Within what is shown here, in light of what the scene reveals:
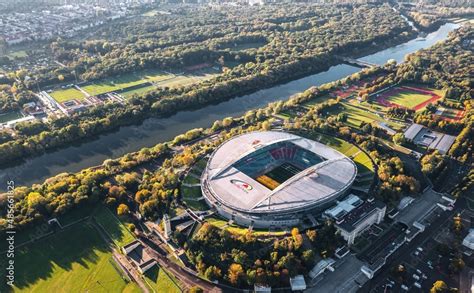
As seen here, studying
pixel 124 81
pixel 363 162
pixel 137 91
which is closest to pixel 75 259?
pixel 363 162

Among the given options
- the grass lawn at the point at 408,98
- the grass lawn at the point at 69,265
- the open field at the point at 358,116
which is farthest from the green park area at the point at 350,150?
the grass lawn at the point at 69,265

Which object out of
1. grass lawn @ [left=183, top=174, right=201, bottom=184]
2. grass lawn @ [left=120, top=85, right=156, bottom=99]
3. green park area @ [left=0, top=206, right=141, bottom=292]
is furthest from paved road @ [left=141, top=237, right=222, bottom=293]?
grass lawn @ [left=120, top=85, right=156, bottom=99]

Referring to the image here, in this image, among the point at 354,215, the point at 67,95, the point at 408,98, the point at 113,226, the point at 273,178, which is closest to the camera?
the point at 354,215

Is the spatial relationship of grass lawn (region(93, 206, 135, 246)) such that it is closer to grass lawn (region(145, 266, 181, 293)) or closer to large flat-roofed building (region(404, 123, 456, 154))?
grass lawn (region(145, 266, 181, 293))

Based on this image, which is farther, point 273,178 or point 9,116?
point 9,116

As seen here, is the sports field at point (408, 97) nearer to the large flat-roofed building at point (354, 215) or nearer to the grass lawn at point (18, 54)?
the large flat-roofed building at point (354, 215)

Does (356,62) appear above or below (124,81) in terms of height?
below

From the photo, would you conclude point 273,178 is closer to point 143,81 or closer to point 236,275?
point 236,275
